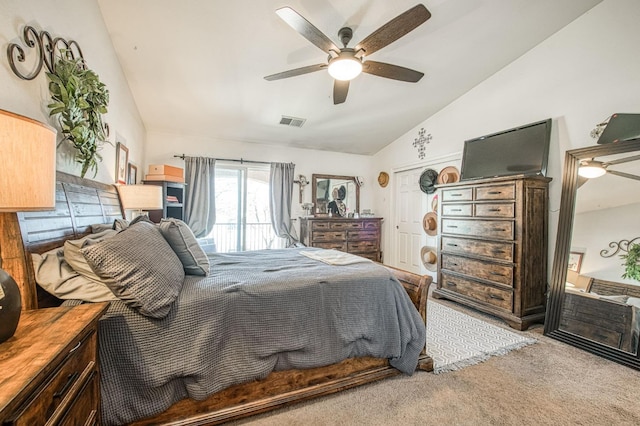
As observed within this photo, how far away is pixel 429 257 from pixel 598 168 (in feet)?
7.67

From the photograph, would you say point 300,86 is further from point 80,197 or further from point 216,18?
point 80,197

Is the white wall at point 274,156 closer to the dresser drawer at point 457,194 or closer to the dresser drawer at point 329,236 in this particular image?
the dresser drawer at point 329,236

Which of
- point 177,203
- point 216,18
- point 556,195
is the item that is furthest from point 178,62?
point 556,195

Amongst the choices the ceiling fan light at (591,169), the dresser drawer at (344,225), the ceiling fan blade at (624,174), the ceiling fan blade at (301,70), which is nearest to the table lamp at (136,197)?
the ceiling fan blade at (301,70)

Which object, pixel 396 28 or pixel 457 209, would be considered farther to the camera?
pixel 457 209

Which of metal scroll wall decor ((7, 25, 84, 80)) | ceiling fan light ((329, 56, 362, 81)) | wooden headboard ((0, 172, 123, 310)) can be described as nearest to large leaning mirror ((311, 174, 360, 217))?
ceiling fan light ((329, 56, 362, 81))

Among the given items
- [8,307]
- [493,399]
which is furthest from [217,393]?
[493,399]

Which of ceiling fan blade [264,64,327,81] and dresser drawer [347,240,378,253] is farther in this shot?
dresser drawer [347,240,378,253]

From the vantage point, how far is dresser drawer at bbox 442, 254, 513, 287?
2.83m

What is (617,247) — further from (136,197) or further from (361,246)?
(136,197)

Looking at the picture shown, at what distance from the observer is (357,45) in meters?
2.17

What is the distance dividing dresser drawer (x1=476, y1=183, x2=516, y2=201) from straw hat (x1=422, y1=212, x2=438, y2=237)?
4.23 ft

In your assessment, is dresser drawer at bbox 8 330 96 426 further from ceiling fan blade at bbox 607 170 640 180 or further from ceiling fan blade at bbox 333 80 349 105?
ceiling fan blade at bbox 607 170 640 180

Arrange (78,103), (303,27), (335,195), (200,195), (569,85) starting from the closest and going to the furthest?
(78,103)
(303,27)
(569,85)
(200,195)
(335,195)
